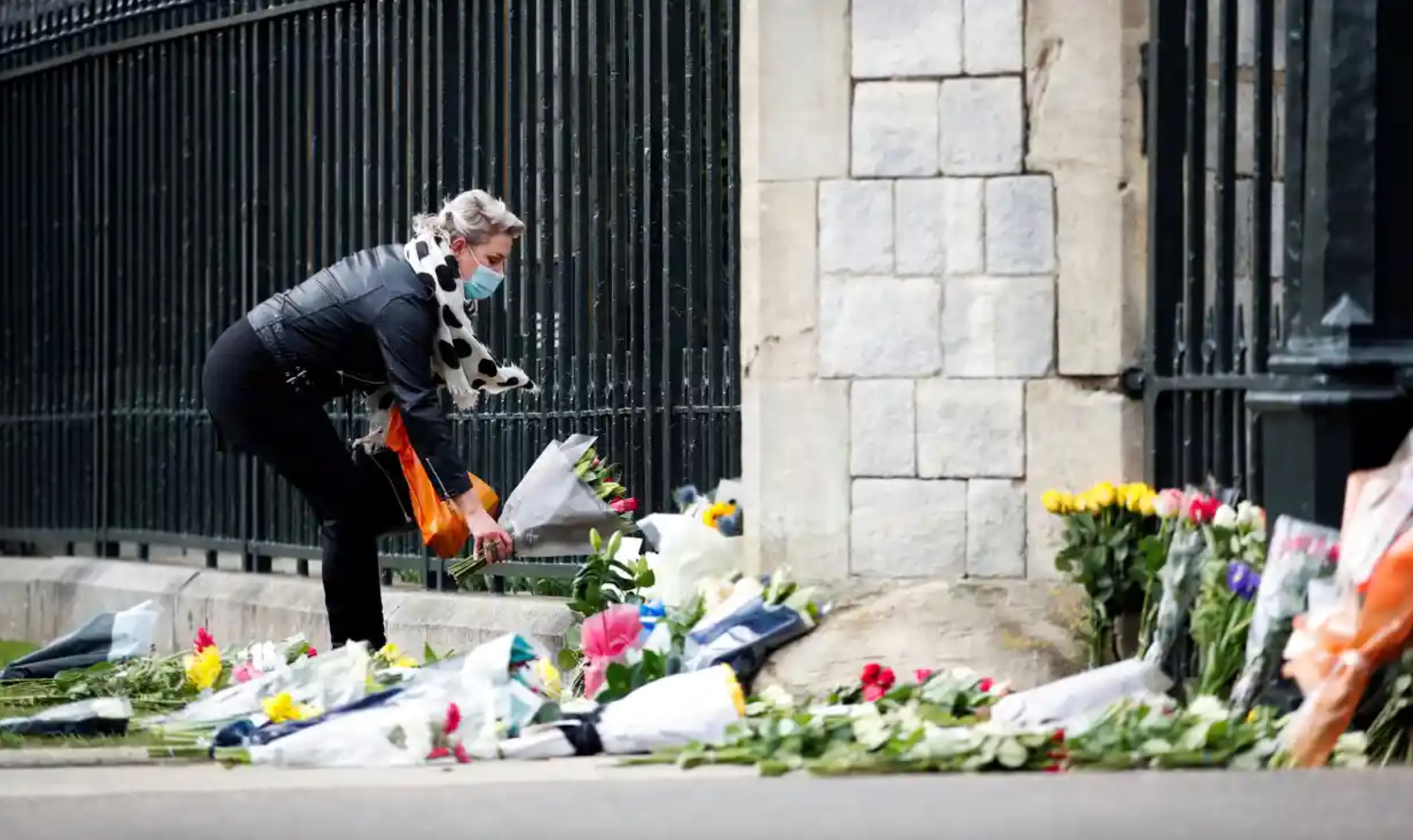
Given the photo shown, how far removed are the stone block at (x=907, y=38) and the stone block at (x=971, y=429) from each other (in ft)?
2.64

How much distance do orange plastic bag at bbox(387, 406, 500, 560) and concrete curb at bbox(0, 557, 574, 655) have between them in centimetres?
76

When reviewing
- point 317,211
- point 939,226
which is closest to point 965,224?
point 939,226

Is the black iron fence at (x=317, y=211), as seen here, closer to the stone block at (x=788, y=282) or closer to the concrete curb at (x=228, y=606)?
the concrete curb at (x=228, y=606)

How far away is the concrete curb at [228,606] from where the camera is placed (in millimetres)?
8875

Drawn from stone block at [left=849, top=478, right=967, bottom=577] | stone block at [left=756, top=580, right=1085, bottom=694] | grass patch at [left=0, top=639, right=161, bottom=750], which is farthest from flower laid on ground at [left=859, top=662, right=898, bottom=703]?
grass patch at [left=0, top=639, right=161, bottom=750]

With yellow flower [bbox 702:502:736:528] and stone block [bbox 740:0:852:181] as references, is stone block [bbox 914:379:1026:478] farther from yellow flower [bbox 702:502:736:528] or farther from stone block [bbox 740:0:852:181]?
yellow flower [bbox 702:502:736:528]

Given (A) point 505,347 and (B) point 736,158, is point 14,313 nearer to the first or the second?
(A) point 505,347

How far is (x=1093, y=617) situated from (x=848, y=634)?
62 centimetres

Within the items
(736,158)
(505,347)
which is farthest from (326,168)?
(736,158)

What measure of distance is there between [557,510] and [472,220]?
0.83 m

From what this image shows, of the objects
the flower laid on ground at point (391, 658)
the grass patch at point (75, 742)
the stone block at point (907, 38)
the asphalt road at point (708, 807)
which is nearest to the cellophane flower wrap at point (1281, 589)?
the asphalt road at point (708, 807)

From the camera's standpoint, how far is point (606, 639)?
7.50 m

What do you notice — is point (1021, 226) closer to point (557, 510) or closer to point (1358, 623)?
point (557, 510)

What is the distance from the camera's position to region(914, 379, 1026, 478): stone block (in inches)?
289
